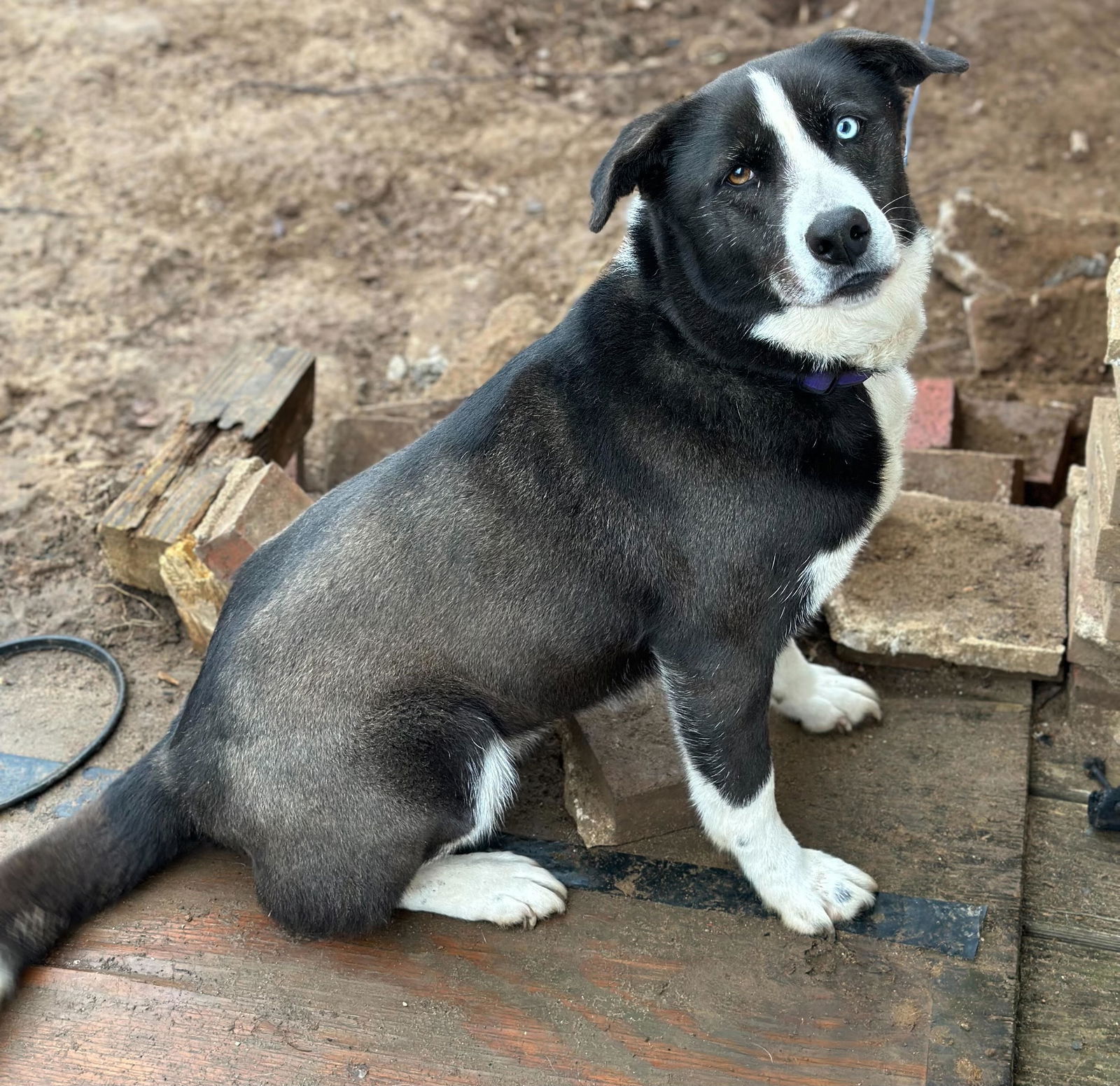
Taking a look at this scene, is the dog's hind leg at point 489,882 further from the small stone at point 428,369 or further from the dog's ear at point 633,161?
the small stone at point 428,369

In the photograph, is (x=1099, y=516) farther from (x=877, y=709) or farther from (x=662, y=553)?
(x=662, y=553)

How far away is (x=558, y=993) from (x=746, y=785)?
0.63m

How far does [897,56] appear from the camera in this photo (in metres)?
2.48

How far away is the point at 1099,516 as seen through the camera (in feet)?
9.62

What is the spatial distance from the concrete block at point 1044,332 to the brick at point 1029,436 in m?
0.33

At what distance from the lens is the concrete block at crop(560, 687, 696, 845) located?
113 inches

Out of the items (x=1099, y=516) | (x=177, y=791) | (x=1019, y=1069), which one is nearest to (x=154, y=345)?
(x=177, y=791)

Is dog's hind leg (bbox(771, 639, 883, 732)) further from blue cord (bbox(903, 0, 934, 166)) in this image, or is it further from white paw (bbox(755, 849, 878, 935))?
blue cord (bbox(903, 0, 934, 166))

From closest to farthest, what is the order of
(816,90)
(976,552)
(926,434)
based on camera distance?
(816,90) → (976,552) → (926,434)

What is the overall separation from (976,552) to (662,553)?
4.31ft

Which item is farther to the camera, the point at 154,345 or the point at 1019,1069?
the point at 154,345

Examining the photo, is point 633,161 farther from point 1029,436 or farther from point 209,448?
point 1029,436

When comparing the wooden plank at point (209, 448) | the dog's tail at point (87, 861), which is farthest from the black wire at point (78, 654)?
the dog's tail at point (87, 861)

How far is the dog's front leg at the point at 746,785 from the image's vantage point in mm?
2572
